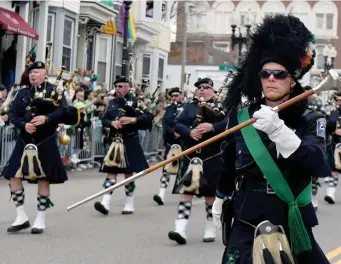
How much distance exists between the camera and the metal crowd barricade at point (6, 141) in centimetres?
1703

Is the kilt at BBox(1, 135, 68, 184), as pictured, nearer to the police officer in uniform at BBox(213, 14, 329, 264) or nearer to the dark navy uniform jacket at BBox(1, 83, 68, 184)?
the dark navy uniform jacket at BBox(1, 83, 68, 184)

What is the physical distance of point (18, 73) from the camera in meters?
27.4

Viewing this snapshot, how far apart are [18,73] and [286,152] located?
22.8 m

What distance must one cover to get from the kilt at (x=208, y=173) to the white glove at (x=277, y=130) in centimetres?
560

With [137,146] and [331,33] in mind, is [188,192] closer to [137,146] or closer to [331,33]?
[137,146]

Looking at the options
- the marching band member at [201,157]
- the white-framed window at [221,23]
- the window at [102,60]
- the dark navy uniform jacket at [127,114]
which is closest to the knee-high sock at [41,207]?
the marching band member at [201,157]

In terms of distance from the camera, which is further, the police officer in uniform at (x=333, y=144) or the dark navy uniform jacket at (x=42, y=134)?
the police officer in uniform at (x=333, y=144)

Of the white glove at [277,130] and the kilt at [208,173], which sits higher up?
the white glove at [277,130]

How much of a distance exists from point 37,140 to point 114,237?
1.44 m

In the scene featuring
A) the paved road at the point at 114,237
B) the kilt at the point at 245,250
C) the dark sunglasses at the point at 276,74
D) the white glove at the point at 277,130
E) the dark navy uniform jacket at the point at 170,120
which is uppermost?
the dark sunglasses at the point at 276,74

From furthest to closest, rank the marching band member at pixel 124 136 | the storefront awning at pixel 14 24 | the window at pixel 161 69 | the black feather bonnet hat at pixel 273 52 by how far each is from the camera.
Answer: the window at pixel 161 69, the storefront awning at pixel 14 24, the marching band member at pixel 124 136, the black feather bonnet hat at pixel 273 52

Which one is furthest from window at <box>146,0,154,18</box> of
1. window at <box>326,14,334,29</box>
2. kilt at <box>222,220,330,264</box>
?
window at <box>326,14,334,29</box>

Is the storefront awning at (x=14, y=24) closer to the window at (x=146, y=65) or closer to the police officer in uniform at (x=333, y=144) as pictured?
the police officer in uniform at (x=333, y=144)

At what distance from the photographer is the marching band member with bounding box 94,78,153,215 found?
13352 millimetres
